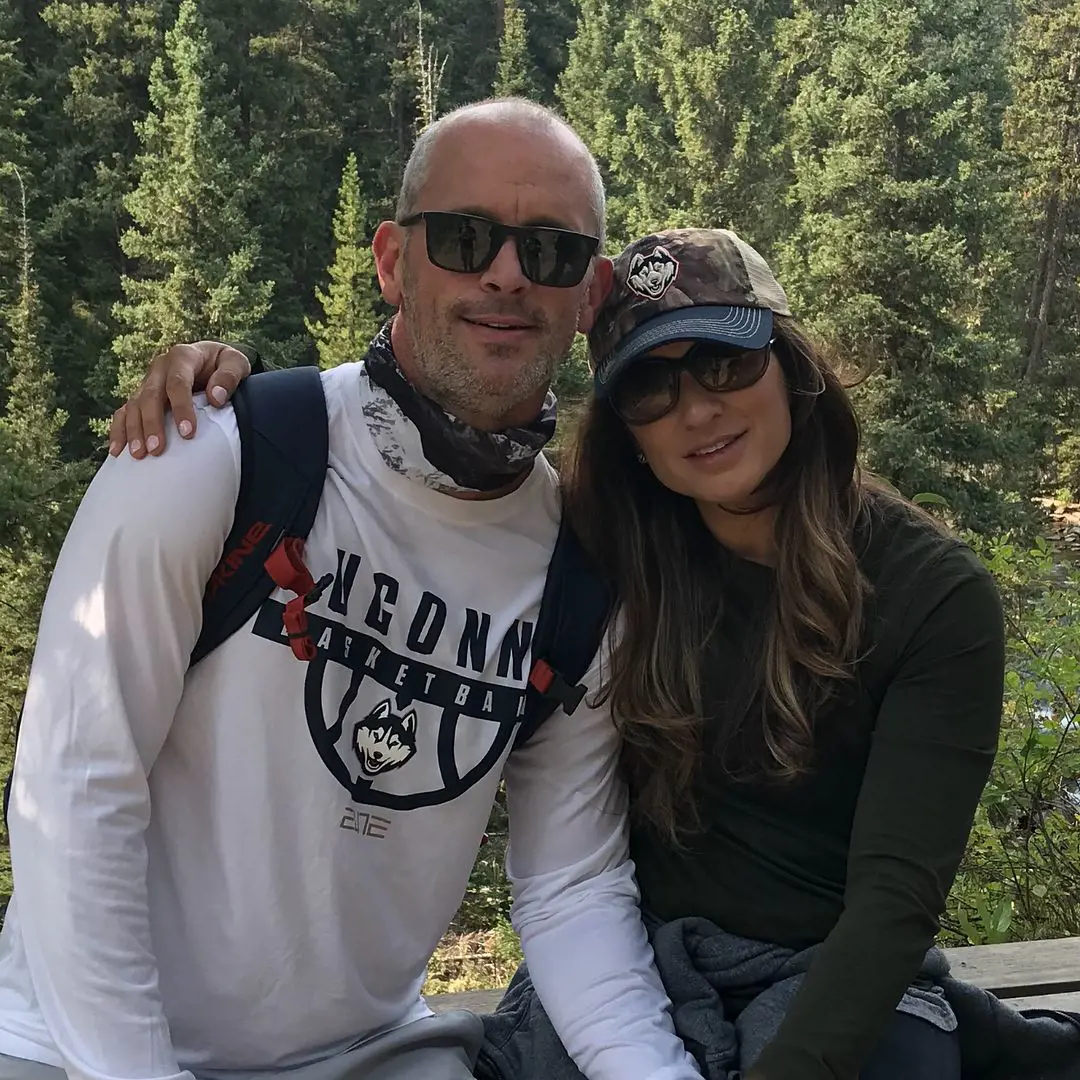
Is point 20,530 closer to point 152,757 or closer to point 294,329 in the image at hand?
point 152,757

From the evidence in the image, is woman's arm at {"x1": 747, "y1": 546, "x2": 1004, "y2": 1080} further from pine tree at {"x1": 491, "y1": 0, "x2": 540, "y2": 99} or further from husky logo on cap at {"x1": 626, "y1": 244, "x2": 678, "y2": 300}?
pine tree at {"x1": 491, "y1": 0, "x2": 540, "y2": 99}

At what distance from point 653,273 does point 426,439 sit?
43cm

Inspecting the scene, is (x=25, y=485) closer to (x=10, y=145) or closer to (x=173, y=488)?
(x=173, y=488)

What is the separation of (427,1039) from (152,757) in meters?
0.62

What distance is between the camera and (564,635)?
70.7 inches

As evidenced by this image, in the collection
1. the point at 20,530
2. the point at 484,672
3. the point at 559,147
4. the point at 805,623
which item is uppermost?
the point at 559,147

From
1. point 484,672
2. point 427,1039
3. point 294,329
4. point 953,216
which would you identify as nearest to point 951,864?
point 484,672

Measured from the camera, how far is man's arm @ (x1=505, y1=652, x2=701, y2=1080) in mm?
1687

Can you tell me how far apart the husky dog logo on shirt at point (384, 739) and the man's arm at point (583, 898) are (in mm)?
276

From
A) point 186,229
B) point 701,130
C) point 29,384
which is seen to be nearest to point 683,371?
point 29,384

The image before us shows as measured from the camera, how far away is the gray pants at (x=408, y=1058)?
1.62 metres

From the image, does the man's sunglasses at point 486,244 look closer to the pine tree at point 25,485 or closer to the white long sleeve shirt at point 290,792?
the white long sleeve shirt at point 290,792

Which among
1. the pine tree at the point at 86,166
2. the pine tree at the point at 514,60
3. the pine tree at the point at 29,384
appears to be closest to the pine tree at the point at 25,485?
the pine tree at the point at 29,384

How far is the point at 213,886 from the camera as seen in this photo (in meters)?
1.59
